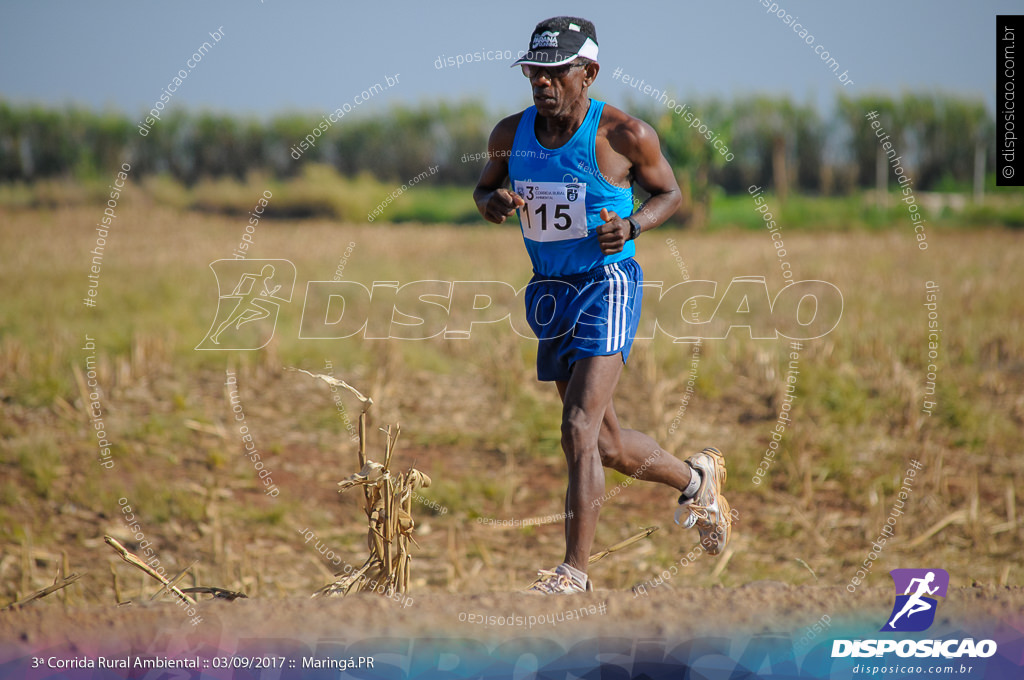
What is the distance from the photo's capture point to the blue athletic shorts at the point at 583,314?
3.84m

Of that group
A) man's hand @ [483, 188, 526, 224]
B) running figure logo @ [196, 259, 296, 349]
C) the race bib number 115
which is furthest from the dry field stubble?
man's hand @ [483, 188, 526, 224]

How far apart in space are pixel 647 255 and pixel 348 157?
10.8 metres

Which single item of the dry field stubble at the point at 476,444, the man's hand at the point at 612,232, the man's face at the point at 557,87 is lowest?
the dry field stubble at the point at 476,444

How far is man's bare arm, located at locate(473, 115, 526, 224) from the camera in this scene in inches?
151

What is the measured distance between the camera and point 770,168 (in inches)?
856

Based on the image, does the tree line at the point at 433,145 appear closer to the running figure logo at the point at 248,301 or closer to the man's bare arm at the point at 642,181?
the running figure logo at the point at 248,301

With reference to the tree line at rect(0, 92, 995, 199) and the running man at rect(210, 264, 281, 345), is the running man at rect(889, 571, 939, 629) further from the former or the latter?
the tree line at rect(0, 92, 995, 199)

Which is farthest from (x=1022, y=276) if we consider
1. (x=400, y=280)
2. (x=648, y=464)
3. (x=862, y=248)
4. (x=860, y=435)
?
(x=648, y=464)

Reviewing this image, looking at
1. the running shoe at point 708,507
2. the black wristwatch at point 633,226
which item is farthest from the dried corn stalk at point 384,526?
the running shoe at point 708,507

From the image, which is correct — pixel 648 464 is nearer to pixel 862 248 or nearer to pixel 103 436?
pixel 103 436

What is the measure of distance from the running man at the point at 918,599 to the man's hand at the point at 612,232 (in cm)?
167

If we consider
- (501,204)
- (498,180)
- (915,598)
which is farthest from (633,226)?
(915,598)

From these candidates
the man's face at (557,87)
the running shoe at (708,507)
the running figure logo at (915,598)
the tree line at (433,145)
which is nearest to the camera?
the running figure logo at (915,598)

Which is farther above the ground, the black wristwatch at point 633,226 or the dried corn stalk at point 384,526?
the black wristwatch at point 633,226
